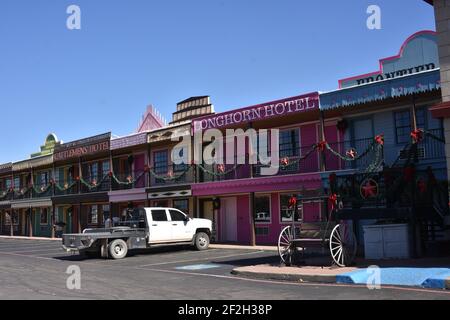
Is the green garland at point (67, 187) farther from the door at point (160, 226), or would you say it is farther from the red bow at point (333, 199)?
the red bow at point (333, 199)

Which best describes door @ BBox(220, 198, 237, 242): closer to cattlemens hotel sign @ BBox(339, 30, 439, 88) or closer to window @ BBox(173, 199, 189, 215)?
window @ BBox(173, 199, 189, 215)

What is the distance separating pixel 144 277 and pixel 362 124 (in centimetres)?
1235

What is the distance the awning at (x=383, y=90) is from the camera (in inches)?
680

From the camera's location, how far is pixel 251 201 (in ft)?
78.4

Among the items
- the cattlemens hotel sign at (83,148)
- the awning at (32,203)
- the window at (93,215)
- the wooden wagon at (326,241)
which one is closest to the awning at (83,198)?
the awning at (32,203)

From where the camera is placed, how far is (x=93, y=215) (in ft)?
123

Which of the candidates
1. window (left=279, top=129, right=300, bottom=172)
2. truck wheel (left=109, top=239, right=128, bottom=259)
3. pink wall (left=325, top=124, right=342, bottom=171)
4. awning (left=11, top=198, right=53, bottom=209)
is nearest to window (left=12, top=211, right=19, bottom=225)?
awning (left=11, top=198, right=53, bottom=209)

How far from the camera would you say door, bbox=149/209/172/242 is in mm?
20672

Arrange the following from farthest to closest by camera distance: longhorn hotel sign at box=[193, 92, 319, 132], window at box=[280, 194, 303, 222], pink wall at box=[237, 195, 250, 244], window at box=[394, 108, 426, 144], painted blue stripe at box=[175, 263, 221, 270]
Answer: pink wall at box=[237, 195, 250, 244] → window at box=[280, 194, 303, 222] → longhorn hotel sign at box=[193, 92, 319, 132] → window at box=[394, 108, 426, 144] → painted blue stripe at box=[175, 263, 221, 270]

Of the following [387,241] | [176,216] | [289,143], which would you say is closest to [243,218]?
[289,143]

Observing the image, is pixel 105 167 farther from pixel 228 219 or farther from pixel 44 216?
pixel 228 219

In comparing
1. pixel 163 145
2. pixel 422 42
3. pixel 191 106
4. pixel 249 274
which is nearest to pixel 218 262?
pixel 249 274

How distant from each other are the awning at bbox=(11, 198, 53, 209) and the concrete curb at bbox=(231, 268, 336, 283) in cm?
2834
